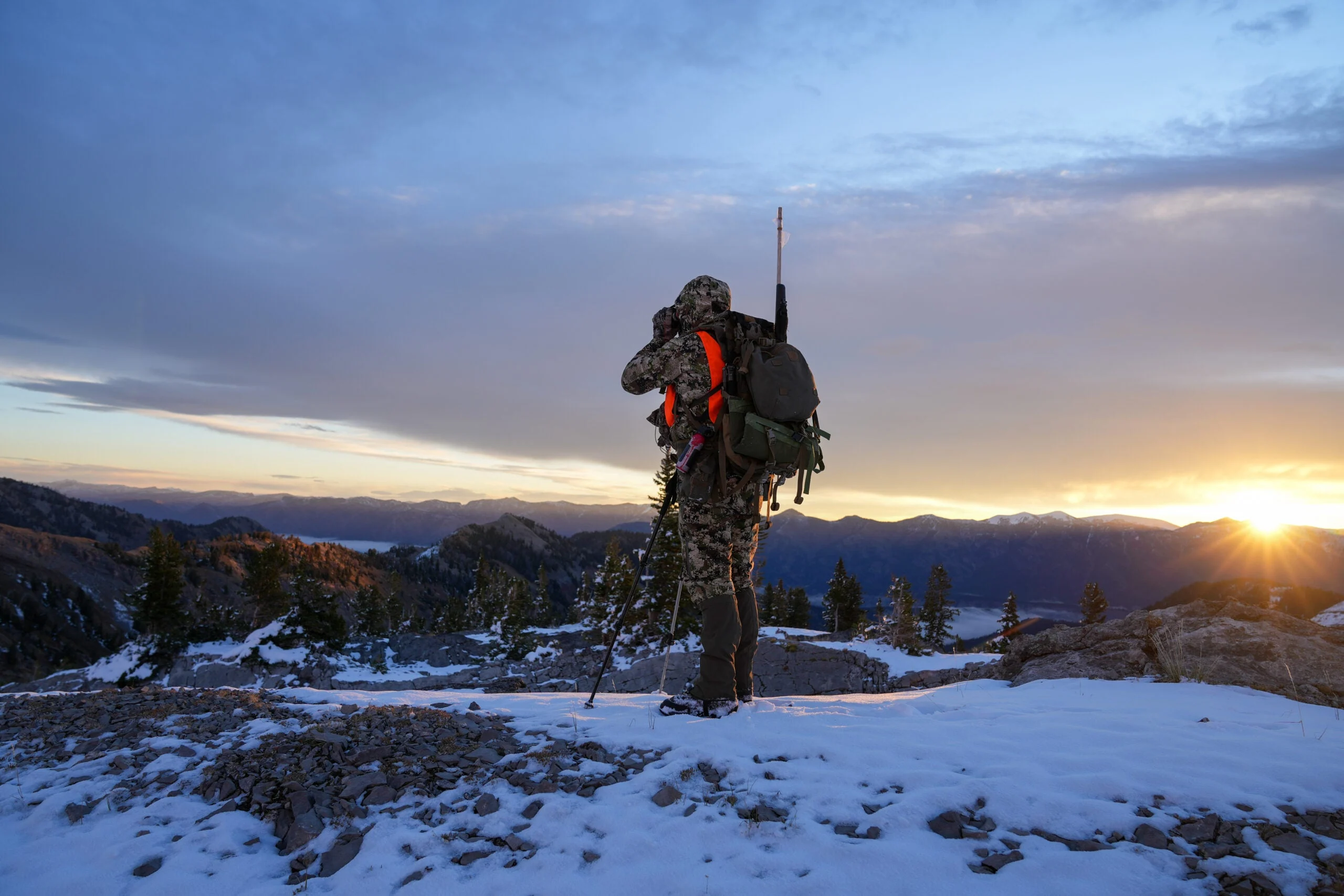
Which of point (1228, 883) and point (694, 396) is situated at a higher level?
point (694, 396)

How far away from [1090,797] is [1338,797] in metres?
1.28

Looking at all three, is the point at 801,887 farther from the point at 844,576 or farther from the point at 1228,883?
the point at 844,576

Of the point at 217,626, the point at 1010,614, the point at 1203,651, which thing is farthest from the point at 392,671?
the point at 1010,614

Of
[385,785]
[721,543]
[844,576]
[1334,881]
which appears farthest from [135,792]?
[844,576]

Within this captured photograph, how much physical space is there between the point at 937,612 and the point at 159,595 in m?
65.6

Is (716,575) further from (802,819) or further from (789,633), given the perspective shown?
(789,633)

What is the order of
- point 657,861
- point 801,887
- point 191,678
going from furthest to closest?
point 191,678
point 657,861
point 801,887

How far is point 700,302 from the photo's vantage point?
19.2ft

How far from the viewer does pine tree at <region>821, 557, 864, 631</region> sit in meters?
63.9

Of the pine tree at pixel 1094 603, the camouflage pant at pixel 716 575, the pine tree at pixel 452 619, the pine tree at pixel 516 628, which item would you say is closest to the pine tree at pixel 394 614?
the pine tree at pixel 452 619

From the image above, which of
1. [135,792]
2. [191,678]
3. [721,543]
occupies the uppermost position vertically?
[721,543]

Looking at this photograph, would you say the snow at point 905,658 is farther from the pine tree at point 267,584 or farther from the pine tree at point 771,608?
the pine tree at point 267,584

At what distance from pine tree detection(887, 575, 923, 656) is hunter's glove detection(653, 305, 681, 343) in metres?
38.8

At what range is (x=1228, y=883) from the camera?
2844 millimetres
